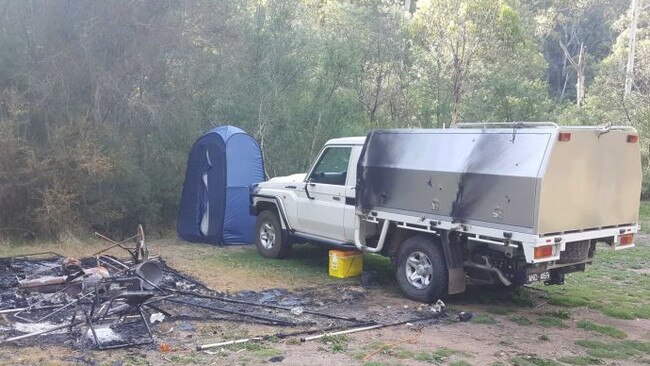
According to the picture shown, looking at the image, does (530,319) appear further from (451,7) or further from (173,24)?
(451,7)

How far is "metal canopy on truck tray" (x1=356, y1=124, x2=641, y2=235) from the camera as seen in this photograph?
718 cm

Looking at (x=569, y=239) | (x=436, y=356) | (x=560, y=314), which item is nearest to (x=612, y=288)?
(x=560, y=314)

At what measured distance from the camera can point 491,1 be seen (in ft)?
75.4

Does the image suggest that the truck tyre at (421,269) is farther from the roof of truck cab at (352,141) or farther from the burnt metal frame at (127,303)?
the burnt metal frame at (127,303)

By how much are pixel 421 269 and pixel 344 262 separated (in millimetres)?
1590

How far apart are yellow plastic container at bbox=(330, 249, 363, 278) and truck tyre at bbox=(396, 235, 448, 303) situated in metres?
1.17

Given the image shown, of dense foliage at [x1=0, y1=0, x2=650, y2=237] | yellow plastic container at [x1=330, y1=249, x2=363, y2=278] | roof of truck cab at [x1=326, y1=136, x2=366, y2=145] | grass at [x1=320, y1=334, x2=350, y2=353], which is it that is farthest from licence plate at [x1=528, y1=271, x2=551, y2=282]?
dense foliage at [x1=0, y1=0, x2=650, y2=237]

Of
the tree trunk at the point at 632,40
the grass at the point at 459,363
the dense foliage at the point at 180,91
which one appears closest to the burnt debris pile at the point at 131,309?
the grass at the point at 459,363

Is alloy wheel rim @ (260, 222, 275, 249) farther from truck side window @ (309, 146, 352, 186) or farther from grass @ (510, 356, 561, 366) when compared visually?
grass @ (510, 356, 561, 366)

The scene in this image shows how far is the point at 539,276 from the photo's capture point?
7.73m

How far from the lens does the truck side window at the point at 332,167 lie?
9727 mm

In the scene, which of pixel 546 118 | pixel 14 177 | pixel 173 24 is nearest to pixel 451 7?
pixel 546 118

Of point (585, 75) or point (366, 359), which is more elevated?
point (585, 75)

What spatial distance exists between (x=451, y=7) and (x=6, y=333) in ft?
64.2
